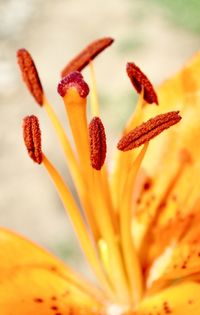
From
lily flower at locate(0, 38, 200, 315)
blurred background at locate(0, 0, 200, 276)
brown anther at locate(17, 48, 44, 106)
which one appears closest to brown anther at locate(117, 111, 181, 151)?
lily flower at locate(0, 38, 200, 315)

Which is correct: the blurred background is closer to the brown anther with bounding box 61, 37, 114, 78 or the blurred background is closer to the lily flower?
the lily flower

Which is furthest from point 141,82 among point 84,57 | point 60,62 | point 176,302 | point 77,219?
point 60,62

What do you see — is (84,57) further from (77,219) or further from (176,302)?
(176,302)

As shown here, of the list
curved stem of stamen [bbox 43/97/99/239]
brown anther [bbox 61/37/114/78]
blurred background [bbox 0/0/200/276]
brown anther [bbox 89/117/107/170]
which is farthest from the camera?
blurred background [bbox 0/0/200/276]

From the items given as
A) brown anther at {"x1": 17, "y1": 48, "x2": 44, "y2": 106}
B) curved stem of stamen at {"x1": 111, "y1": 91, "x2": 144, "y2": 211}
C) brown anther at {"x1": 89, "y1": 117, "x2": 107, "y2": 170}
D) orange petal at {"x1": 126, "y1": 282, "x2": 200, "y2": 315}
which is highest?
brown anther at {"x1": 17, "y1": 48, "x2": 44, "y2": 106}

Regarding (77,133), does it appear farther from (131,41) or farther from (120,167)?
(131,41)

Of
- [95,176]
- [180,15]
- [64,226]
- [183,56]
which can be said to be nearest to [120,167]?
[95,176]
